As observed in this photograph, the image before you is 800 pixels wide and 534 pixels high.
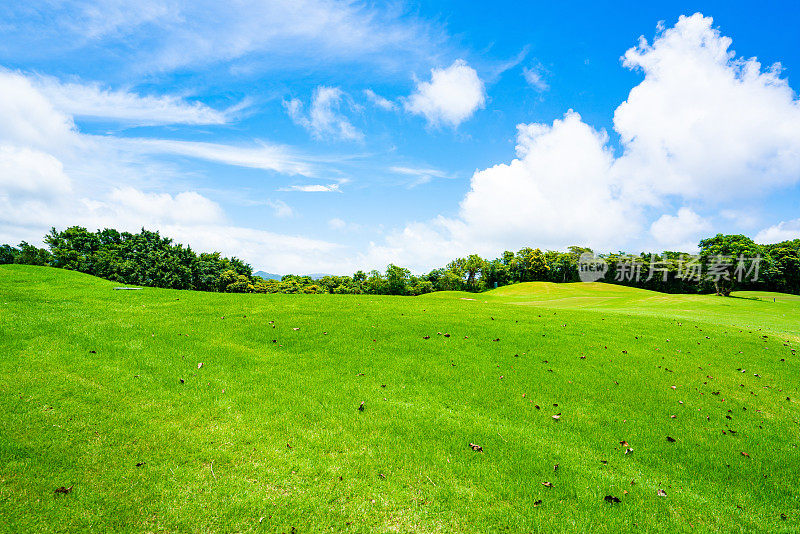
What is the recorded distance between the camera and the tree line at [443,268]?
60.4 metres

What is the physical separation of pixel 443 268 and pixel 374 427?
9380 cm

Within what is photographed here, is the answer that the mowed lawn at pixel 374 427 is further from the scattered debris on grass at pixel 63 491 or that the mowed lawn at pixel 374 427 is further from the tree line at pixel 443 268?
the tree line at pixel 443 268

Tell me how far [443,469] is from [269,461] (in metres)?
3.17

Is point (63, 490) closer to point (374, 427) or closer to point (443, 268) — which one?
point (374, 427)

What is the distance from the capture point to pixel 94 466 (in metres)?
5.71

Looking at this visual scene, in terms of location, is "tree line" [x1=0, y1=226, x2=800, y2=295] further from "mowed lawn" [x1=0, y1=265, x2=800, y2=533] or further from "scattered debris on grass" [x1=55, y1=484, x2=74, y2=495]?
"scattered debris on grass" [x1=55, y1=484, x2=74, y2=495]

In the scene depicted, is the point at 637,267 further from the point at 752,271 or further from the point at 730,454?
the point at 730,454

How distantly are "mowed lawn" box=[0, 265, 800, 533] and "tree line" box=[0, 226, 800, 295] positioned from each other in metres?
59.7

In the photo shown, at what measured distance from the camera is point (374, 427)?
292 inches

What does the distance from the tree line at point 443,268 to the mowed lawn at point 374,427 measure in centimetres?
5975

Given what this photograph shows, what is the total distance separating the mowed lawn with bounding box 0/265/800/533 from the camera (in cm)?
520

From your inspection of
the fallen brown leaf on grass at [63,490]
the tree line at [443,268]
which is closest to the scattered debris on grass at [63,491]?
the fallen brown leaf on grass at [63,490]

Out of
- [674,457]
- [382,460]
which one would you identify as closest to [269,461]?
[382,460]

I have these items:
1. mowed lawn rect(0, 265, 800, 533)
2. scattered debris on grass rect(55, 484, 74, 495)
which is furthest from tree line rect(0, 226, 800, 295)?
scattered debris on grass rect(55, 484, 74, 495)
